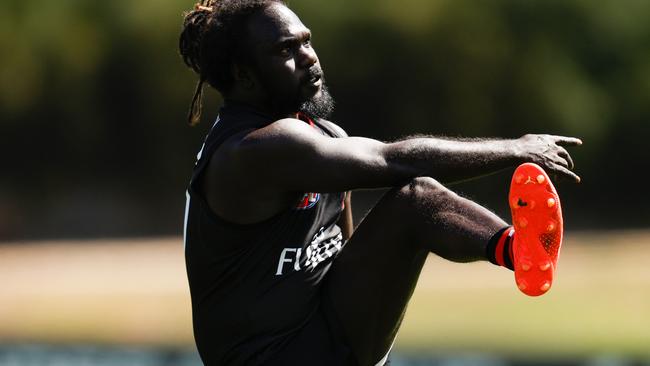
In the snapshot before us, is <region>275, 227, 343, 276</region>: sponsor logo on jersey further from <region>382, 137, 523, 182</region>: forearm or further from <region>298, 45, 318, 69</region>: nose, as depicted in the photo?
<region>298, 45, 318, 69</region>: nose

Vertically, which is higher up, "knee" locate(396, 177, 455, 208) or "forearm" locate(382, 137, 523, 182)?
"forearm" locate(382, 137, 523, 182)

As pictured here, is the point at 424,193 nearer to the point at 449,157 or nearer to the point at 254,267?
the point at 449,157

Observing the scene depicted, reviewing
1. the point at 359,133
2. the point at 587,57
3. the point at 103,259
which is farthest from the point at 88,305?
the point at 587,57

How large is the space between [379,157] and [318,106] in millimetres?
533

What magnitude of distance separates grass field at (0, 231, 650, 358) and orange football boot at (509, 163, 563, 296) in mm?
6886

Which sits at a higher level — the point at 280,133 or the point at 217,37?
the point at 217,37

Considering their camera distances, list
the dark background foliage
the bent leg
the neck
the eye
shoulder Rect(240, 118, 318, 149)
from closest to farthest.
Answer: the bent leg < shoulder Rect(240, 118, 318, 149) < the eye < the neck < the dark background foliage

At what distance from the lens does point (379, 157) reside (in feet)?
15.6

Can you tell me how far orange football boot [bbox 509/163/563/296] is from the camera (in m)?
4.49

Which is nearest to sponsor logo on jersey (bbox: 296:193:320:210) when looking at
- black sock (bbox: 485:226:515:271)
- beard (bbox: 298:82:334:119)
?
beard (bbox: 298:82:334:119)

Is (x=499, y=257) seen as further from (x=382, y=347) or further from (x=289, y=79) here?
(x=289, y=79)

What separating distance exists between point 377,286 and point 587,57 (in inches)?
854

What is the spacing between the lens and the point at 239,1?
197 inches

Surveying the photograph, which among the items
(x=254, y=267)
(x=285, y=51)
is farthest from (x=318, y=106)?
(x=254, y=267)
